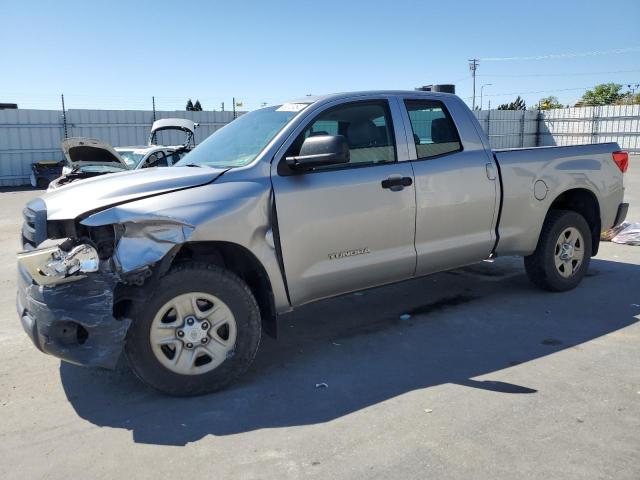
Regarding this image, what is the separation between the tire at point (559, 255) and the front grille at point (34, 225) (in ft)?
14.6

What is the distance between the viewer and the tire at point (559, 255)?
5598mm

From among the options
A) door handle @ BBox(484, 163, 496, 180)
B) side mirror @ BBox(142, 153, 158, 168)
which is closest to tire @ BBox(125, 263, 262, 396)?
door handle @ BBox(484, 163, 496, 180)

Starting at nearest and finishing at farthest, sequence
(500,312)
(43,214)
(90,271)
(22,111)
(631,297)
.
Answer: (90,271) < (43,214) < (500,312) < (631,297) < (22,111)

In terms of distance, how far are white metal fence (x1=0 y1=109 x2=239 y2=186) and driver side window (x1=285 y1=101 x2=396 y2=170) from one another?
19.6 m

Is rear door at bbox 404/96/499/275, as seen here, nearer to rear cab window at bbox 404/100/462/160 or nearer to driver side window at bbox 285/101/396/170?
rear cab window at bbox 404/100/462/160

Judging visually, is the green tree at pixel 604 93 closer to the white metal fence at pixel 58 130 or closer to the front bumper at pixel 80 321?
the white metal fence at pixel 58 130

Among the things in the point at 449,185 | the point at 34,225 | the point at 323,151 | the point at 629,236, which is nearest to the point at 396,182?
the point at 449,185

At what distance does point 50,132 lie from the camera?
74.0 ft

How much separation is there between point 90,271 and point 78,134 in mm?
21875

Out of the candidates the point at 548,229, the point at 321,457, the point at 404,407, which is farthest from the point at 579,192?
the point at 321,457

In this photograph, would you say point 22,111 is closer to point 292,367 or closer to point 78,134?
point 78,134

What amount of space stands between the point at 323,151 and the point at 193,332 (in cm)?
148

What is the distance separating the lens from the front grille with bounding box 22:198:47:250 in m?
3.58

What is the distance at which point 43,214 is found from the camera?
3625mm
